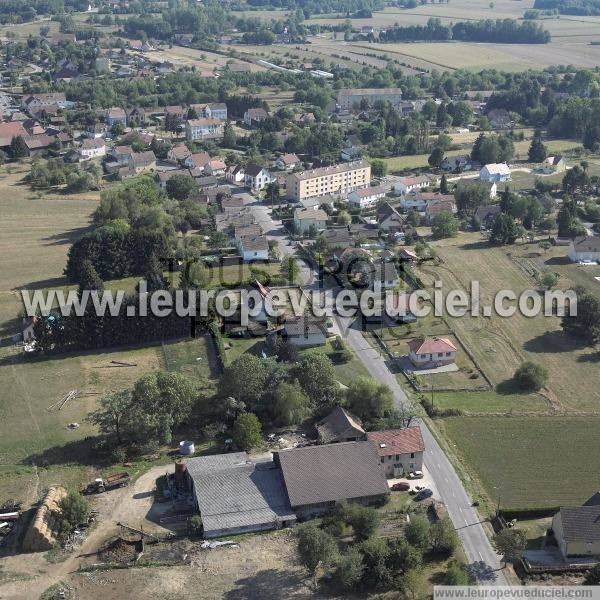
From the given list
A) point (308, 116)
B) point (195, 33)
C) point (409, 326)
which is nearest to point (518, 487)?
point (409, 326)

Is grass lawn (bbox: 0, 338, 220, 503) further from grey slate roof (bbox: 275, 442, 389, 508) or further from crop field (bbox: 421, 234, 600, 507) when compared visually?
crop field (bbox: 421, 234, 600, 507)

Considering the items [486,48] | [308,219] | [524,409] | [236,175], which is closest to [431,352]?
[524,409]

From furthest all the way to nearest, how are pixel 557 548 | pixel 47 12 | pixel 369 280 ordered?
pixel 47 12 → pixel 369 280 → pixel 557 548

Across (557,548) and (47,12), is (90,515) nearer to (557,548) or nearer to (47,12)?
(557,548)

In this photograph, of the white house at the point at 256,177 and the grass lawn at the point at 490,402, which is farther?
the white house at the point at 256,177

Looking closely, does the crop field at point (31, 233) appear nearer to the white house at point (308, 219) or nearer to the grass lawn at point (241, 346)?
the grass lawn at point (241, 346)

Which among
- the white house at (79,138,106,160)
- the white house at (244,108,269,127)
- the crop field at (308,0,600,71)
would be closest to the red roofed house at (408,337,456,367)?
the white house at (79,138,106,160)

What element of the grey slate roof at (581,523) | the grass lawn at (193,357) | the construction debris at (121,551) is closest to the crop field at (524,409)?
the grey slate roof at (581,523)
